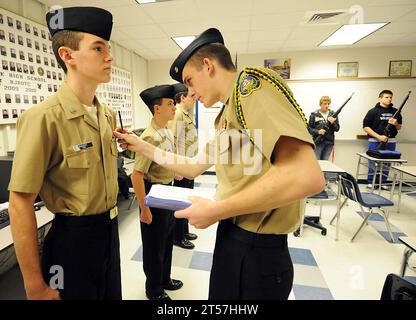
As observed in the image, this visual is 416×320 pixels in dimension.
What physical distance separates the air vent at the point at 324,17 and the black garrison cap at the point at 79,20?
324 centimetres

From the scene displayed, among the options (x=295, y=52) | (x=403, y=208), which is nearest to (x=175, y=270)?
(x=403, y=208)

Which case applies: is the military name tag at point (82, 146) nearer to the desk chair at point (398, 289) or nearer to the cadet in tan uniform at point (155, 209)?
the cadet in tan uniform at point (155, 209)

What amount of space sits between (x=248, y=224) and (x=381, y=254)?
100 inches

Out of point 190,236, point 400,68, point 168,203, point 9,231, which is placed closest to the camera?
point 168,203

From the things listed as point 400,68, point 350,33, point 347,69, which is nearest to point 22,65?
point 350,33

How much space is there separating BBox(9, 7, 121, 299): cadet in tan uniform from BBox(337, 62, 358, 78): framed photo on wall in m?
5.54

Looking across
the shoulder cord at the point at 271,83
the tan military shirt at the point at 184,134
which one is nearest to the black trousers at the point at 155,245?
the tan military shirt at the point at 184,134

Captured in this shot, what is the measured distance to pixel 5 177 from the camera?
1.91 metres

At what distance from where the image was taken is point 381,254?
2.57 m

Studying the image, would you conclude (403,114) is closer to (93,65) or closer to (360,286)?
(360,286)

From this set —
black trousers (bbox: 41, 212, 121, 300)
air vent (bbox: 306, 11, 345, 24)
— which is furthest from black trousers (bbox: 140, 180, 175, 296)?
air vent (bbox: 306, 11, 345, 24)

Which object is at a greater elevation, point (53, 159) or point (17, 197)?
point (53, 159)

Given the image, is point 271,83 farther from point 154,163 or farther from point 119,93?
point 119,93

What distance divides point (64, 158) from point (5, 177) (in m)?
1.46
